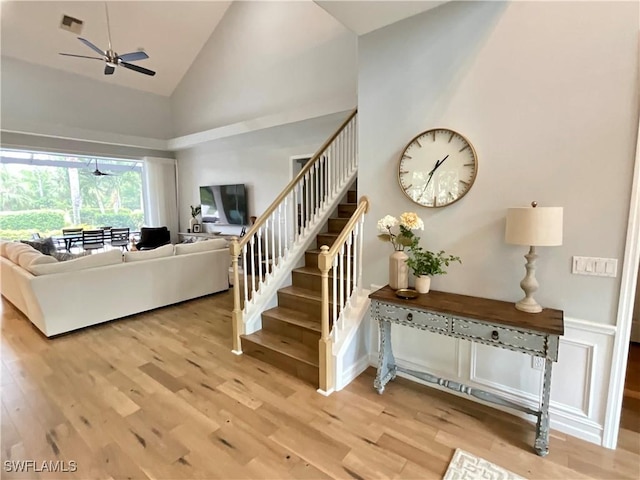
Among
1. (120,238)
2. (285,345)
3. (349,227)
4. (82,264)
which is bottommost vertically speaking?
(285,345)

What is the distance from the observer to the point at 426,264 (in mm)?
2434

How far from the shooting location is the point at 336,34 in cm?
521

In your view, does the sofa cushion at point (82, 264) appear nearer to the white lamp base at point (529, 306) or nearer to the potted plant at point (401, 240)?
the potted plant at point (401, 240)

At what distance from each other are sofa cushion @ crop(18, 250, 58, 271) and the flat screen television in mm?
3777

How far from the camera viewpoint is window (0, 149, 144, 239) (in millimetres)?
7383

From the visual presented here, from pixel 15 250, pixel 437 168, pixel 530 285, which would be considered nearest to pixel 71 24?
pixel 15 250

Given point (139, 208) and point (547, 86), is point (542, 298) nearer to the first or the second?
→ point (547, 86)

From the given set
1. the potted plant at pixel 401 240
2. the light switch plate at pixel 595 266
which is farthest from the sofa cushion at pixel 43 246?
the light switch plate at pixel 595 266

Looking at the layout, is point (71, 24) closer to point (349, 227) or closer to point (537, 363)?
point (349, 227)

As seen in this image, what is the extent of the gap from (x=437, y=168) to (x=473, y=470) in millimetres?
1998

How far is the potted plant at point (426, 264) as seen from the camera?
242 centimetres

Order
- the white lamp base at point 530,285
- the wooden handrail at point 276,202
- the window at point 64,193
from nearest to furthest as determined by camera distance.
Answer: the white lamp base at point 530,285 → the wooden handrail at point 276,202 → the window at point 64,193

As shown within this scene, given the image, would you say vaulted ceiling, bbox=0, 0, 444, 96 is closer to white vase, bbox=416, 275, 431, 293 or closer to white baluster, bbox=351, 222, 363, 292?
white baluster, bbox=351, 222, 363, 292

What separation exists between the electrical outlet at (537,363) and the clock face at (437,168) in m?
1.25
